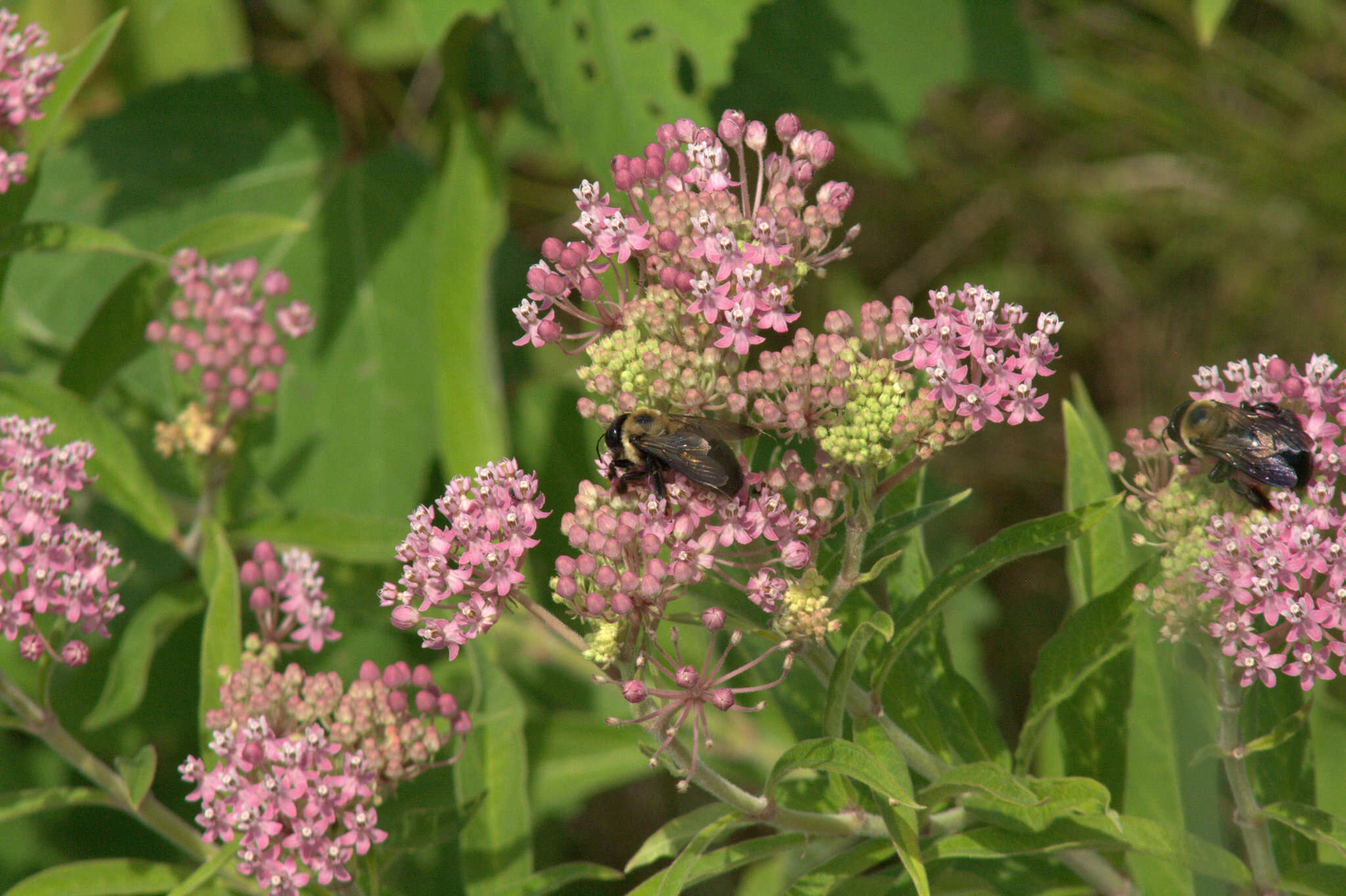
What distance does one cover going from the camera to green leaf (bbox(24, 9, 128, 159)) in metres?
3.22

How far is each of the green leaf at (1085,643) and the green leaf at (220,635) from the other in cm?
184

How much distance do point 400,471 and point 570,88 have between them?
159 cm

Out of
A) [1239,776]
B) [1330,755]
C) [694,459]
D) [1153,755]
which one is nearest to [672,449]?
[694,459]

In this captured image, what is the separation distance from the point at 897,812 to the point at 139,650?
218 centimetres

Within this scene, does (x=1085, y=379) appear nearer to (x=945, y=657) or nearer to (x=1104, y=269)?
(x=1104, y=269)

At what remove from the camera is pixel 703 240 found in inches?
92.2

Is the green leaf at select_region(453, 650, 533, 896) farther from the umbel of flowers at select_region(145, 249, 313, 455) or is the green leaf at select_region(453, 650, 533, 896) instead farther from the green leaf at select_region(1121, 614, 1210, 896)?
the green leaf at select_region(1121, 614, 1210, 896)

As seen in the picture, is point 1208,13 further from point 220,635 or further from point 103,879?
point 103,879

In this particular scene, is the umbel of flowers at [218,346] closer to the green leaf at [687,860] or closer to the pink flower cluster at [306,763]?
the pink flower cluster at [306,763]

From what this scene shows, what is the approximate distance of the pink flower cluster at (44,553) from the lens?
263 centimetres

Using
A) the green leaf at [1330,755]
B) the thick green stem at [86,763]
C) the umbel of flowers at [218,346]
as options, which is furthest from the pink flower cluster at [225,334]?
the green leaf at [1330,755]

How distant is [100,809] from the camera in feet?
15.3

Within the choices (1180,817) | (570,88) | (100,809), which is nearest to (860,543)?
(1180,817)

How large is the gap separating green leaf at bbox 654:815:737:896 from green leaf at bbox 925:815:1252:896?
500 mm
